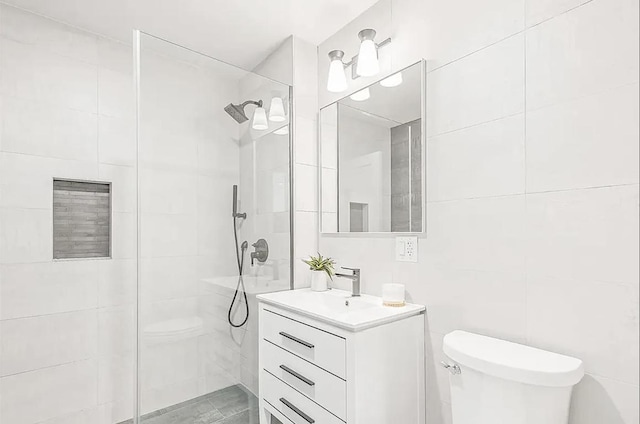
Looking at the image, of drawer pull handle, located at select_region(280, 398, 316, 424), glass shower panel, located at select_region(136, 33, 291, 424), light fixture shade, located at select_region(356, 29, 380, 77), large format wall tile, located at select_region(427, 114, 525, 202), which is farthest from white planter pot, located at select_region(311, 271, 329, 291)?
light fixture shade, located at select_region(356, 29, 380, 77)

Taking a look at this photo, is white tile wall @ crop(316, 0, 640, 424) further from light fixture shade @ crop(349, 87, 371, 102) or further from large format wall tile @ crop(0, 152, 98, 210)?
large format wall tile @ crop(0, 152, 98, 210)

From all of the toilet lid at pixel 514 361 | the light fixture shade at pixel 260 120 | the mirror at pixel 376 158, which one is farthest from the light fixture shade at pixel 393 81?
the toilet lid at pixel 514 361

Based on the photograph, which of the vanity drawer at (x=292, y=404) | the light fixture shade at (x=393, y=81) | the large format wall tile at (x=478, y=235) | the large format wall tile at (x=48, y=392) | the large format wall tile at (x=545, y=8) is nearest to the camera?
the large format wall tile at (x=545, y=8)

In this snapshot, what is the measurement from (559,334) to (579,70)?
90 centimetres

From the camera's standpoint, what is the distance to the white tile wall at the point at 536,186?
3.52 feet

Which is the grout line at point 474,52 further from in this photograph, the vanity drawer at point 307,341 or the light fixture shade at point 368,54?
the vanity drawer at point 307,341

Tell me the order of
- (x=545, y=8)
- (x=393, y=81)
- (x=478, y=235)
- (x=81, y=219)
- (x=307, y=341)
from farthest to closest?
1. (x=81, y=219)
2. (x=393, y=81)
3. (x=307, y=341)
4. (x=478, y=235)
5. (x=545, y=8)

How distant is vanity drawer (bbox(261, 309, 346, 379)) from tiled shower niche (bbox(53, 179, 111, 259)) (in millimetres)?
1218

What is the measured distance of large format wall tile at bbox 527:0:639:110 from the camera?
1070mm

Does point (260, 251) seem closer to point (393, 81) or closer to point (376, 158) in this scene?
point (376, 158)

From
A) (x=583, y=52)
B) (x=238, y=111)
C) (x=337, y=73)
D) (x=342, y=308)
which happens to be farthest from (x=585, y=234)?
(x=238, y=111)

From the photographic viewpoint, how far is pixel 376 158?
1.90 metres

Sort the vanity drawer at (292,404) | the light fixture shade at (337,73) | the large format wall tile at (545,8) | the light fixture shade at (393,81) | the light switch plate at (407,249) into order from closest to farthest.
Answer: the large format wall tile at (545,8), the vanity drawer at (292,404), the light switch plate at (407,249), the light fixture shade at (393,81), the light fixture shade at (337,73)

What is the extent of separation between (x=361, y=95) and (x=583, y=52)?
1.06 m
